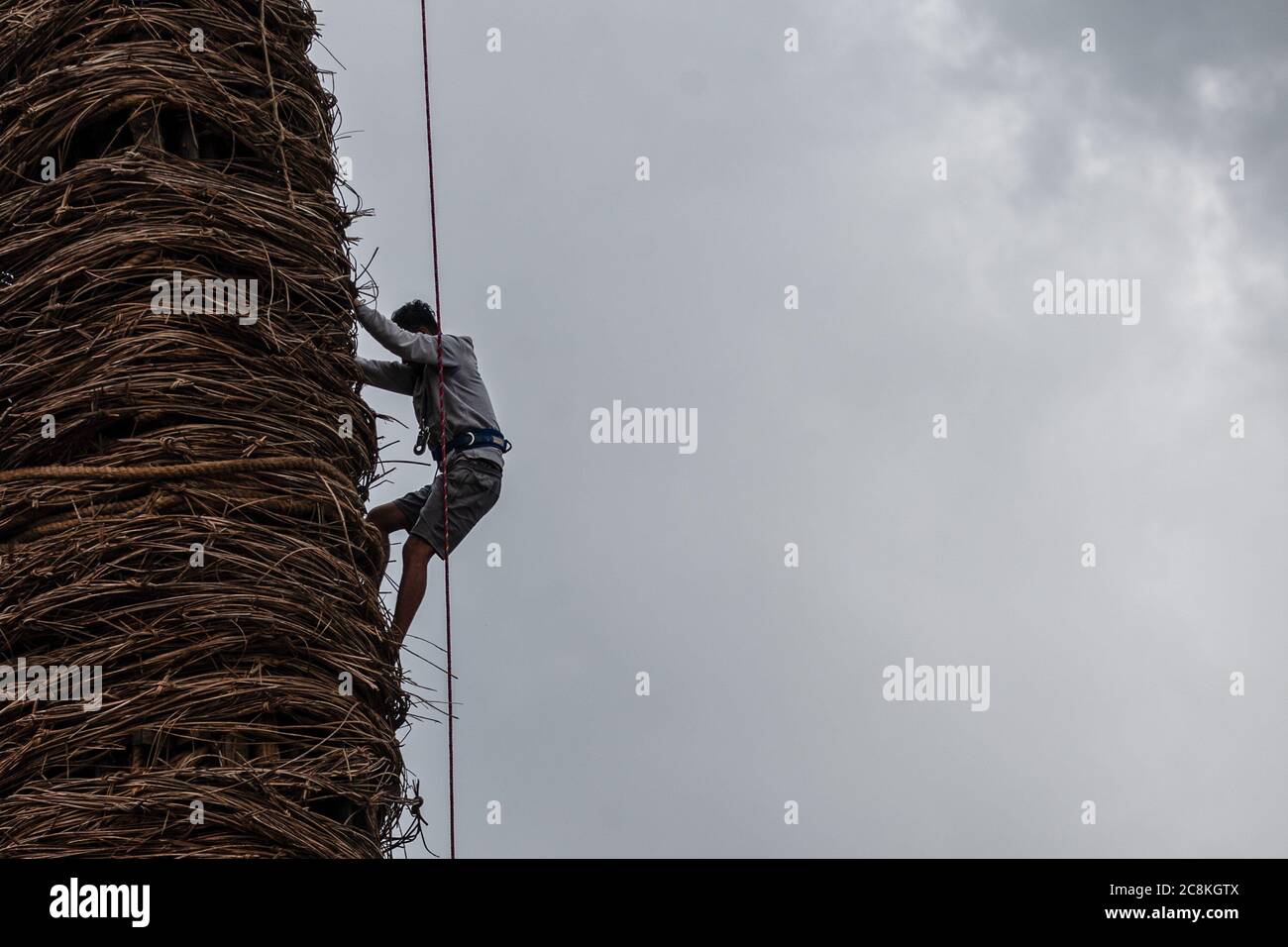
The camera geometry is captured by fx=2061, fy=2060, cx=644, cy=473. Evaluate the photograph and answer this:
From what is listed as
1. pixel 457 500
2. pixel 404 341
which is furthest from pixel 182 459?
pixel 457 500

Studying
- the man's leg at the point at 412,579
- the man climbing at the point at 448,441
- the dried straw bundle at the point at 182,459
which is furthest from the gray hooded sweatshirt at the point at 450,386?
the dried straw bundle at the point at 182,459

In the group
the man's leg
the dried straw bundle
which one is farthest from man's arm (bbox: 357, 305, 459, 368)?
the man's leg

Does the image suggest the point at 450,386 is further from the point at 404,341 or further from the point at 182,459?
the point at 182,459

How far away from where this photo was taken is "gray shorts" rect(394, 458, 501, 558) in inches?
377

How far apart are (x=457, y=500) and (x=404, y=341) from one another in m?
0.85

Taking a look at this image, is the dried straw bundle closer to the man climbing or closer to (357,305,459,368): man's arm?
(357,305,459,368): man's arm

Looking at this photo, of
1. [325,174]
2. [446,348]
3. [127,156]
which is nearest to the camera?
[127,156]

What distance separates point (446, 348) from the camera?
31.9 feet

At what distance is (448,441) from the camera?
980 cm

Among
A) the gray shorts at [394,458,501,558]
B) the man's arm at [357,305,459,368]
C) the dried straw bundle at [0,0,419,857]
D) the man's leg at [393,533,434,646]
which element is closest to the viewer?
the dried straw bundle at [0,0,419,857]
